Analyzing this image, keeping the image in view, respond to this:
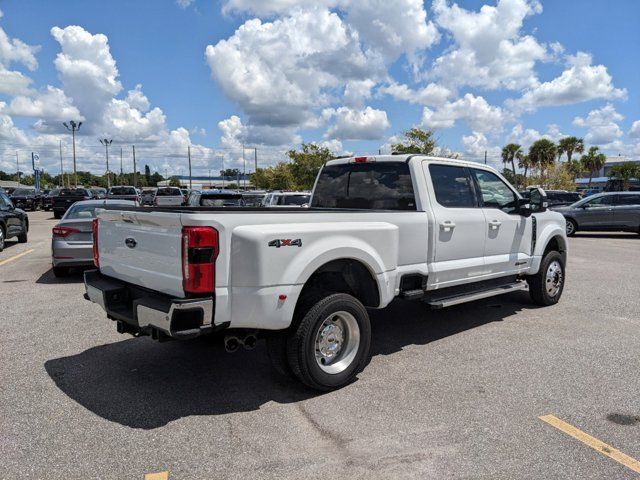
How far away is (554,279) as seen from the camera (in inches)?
294

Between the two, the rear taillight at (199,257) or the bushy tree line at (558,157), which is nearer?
the rear taillight at (199,257)

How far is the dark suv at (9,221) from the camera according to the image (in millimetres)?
13438

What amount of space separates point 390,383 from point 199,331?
185cm

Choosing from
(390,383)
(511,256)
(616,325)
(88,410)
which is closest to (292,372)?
(390,383)

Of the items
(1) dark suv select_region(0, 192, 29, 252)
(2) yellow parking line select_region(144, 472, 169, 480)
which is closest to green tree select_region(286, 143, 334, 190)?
(1) dark suv select_region(0, 192, 29, 252)

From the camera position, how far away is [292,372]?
13.5ft

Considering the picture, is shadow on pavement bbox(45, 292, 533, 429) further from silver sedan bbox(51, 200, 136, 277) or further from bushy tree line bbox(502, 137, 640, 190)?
bushy tree line bbox(502, 137, 640, 190)

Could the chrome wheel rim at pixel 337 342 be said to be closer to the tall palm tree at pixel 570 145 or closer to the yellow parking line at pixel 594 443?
the yellow parking line at pixel 594 443

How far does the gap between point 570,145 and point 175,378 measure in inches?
2856

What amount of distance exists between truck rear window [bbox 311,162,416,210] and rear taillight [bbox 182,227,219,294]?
2.49 m

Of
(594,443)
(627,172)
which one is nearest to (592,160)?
(627,172)

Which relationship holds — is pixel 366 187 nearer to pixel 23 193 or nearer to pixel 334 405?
pixel 334 405

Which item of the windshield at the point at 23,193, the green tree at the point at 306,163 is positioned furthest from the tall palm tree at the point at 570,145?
the windshield at the point at 23,193

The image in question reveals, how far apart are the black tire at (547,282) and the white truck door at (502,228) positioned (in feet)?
1.66
